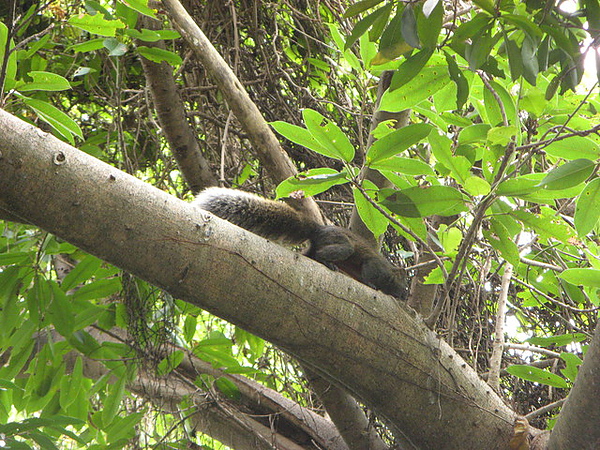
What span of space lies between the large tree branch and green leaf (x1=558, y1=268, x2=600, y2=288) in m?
0.47

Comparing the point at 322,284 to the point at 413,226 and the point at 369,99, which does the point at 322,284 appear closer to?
the point at 413,226

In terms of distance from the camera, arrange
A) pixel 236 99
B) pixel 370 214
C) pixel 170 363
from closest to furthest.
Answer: pixel 370 214 → pixel 236 99 → pixel 170 363

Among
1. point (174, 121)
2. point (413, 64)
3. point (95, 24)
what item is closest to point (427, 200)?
point (413, 64)

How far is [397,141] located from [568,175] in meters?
0.49

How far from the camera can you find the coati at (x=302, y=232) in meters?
2.60

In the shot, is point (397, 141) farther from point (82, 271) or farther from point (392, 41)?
point (82, 271)

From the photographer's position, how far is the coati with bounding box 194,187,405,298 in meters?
2.60

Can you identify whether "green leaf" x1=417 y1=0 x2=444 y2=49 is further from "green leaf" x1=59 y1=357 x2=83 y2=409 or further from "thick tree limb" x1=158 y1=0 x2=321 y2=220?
"green leaf" x1=59 y1=357 x2=83 y2=409

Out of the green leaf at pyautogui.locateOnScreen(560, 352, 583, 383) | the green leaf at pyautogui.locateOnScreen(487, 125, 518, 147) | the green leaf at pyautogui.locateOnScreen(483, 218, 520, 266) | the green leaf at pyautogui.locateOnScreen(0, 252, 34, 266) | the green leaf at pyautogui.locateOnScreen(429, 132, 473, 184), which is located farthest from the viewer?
the green leaf at pyautogui.locateOnScreen(0, 252, 34, 266)

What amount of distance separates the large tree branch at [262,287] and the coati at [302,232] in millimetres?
599

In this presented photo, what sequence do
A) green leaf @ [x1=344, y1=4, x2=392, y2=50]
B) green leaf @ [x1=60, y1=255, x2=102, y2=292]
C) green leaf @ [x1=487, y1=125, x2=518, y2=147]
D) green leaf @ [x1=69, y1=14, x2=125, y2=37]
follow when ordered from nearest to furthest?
green leaf @ [x1=344, y1=4, x2=392, y2=50]
green leaf @ [x1=487, y1=125, x2=518, y2=147]
green leaf @ [x1=69, y1=14, x2=125, y2=37]
green leaf @ [x1=60, y1=255, x2=102, y2=292]

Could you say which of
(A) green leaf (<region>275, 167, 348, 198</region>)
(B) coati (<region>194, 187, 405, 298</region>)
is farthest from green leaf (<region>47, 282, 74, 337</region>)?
(A) green leaf (<region>275, 167, 348, 198</region>)

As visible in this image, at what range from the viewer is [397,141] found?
1854 millimetres

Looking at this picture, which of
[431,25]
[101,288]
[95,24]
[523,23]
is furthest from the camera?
[101,288]
